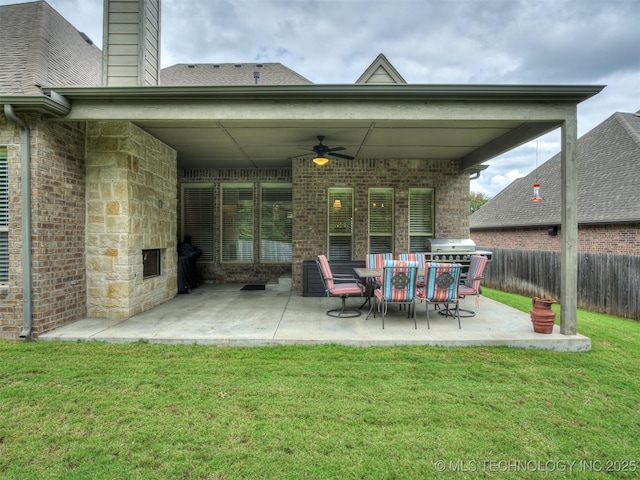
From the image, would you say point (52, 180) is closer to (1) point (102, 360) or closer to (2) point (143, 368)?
(1) point (102, 360)

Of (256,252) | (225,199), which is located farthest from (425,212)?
(225,199)

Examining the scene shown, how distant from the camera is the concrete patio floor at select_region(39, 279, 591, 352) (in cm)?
393

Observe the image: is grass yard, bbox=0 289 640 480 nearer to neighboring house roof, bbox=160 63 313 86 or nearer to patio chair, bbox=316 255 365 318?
patio chair, bbox=316 255 365 318

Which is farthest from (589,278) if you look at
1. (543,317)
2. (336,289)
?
(336,289)

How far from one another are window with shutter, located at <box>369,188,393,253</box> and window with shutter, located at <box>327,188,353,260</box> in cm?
50

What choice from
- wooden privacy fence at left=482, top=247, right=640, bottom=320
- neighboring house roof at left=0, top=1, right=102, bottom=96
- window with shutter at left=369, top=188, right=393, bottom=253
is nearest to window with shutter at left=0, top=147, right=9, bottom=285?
neighboring house roof at left=0, top=1, right=102, bottom=96

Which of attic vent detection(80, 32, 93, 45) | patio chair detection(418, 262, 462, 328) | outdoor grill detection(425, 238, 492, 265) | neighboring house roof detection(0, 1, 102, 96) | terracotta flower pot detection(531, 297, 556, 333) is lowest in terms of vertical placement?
terracotta flower pot detection(531, 297, 556, 333)

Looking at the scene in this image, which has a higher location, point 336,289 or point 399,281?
point 399,281

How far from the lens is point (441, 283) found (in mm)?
4449

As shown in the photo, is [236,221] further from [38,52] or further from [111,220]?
[38,52]

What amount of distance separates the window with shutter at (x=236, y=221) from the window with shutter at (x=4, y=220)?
490 cm

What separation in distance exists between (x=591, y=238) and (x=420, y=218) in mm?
5589

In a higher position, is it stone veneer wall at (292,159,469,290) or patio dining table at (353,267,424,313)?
stone veneer wall at (292,159,469,290)

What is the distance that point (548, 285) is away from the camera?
8.24m
